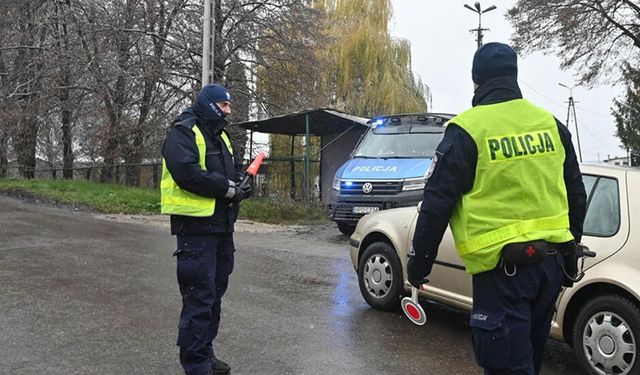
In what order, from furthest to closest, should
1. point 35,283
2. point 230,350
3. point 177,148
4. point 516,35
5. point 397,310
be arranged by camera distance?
point 516,35, point 35,283, point 397,310, point 230,350, point 177,148

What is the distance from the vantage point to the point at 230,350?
4.48 meters

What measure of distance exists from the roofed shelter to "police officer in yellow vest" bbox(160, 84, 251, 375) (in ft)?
37.3

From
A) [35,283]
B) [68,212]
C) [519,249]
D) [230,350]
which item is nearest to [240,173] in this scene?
[230,350]

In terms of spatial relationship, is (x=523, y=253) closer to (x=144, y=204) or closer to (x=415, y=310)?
(x=415, y=310)

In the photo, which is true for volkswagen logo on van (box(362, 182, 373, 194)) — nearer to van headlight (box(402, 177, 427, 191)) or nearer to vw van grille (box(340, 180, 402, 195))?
vw van grille (box(340, 180, 402, 195))

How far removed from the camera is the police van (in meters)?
10.1

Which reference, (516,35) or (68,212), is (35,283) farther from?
(516,35)

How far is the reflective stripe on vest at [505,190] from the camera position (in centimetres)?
242

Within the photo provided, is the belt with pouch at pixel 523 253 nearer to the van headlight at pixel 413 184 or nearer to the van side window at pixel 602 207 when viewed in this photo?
the van side window at pixel 602 207

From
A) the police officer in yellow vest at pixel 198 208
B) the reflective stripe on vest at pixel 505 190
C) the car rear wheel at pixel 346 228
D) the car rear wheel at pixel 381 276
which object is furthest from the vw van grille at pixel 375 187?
the reflective stripe on vest at pixel 505 190

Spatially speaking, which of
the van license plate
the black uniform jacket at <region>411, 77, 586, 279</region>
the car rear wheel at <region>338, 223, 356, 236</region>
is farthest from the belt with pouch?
the car rear wheel at <region>338, 223, 356, 236</region>

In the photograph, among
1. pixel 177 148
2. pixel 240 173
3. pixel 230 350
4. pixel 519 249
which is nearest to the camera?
pixel 519 249

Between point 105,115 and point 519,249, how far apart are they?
18096 mm

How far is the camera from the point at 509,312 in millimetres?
2369
